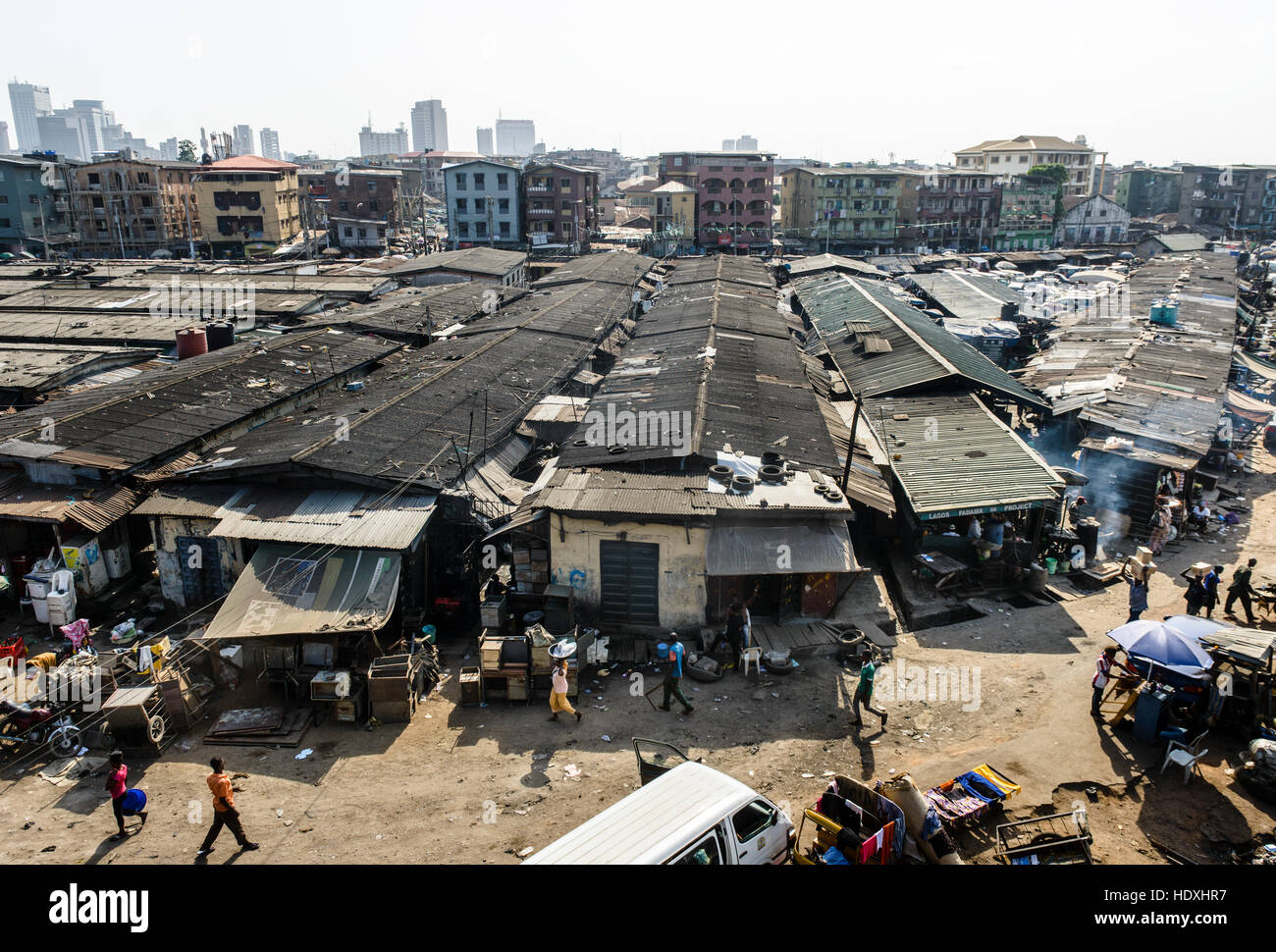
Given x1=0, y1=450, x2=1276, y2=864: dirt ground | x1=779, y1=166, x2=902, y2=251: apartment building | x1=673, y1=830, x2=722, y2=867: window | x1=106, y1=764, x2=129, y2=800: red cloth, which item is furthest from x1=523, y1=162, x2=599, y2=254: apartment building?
x1=673, y1=830, x2=722, y2=867: window

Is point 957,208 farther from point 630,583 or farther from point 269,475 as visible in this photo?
point 269,475

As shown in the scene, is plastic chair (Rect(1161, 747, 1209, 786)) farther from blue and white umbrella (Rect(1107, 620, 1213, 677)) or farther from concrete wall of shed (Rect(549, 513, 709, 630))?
concrete wall of shed (Rect(549, 513, 709, 630))

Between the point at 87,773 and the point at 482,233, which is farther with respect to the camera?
the point at 482,233

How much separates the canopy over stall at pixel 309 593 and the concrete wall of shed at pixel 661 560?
10.9 ft

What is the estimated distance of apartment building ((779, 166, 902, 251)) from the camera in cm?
7925

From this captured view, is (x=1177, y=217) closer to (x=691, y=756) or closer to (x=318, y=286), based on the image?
(x=318, y=286)

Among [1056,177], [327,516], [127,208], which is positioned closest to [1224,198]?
[1056,177]

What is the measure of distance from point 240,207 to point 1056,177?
8418cm

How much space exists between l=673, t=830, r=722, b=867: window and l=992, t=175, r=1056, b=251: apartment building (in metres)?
91.3

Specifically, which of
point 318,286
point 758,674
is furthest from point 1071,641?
point 318,286

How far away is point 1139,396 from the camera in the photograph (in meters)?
28.8

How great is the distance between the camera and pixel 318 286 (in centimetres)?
4625

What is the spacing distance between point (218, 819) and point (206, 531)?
8.56 m
